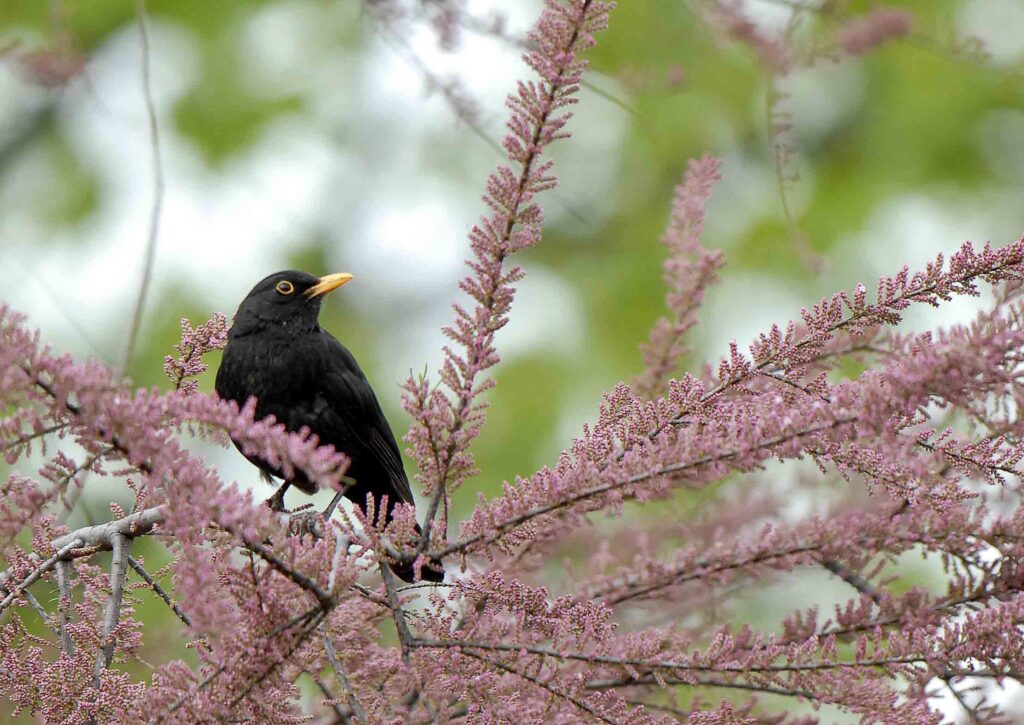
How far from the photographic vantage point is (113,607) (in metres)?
2.12

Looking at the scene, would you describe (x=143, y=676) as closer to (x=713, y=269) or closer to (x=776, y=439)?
(x=713, y=269)

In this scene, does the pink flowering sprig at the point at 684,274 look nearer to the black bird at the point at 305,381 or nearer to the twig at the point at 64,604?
the black bird at the point at 305,381

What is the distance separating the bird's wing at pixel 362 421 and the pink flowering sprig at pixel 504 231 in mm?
2492

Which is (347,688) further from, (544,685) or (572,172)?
(572,172)

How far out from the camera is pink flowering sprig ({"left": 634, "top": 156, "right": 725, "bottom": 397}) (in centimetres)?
324

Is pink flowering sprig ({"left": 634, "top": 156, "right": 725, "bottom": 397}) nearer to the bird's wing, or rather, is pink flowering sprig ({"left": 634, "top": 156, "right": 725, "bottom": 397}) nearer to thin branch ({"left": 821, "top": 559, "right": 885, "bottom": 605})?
thin branch ({"left": 821, "top": 559, "right": 885, "bottom": 605})

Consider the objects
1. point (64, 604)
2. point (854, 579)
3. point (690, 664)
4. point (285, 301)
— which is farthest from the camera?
point (285, 301)

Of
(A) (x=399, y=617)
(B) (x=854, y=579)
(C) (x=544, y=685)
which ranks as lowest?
(C) (x=544, y=685)

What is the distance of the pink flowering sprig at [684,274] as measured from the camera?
324 cm

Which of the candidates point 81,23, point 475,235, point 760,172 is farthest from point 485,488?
point 81,23

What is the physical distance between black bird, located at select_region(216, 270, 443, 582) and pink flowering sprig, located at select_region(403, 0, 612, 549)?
95.8 inches

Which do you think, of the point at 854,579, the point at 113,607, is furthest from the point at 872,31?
the point at 113,607

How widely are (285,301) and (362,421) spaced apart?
58 centimetres

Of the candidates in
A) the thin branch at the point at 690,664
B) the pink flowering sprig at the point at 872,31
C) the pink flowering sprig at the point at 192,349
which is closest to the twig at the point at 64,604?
the pink flowering sprig at the point at 192,349
